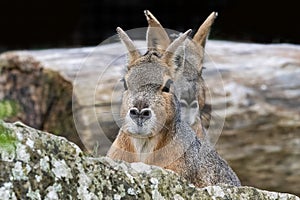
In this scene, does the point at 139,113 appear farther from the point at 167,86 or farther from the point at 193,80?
the point at 193,80

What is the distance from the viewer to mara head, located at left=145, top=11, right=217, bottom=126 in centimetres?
614

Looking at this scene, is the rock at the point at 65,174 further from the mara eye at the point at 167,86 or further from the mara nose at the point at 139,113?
the mara eye at the point at 167,86

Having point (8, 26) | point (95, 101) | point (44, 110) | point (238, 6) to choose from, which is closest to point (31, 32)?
point (8, 26)

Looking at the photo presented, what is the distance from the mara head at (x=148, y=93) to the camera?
180 inches

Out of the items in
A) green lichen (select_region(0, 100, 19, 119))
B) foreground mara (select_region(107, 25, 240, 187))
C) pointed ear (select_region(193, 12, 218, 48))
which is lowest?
green lichen (select_region(0, 100, 19, 119))

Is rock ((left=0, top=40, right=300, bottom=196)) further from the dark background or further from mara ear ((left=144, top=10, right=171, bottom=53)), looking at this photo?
the dark background

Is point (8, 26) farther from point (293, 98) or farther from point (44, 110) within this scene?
point (293, 98)

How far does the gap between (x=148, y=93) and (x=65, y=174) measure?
1.45m

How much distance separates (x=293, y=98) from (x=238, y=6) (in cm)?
393

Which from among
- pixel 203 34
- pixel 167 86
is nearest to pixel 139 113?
pixel 167 86

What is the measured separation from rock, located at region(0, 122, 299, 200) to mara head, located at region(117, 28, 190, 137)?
893 mm

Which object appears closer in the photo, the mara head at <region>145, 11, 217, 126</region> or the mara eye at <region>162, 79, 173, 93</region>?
the mara eye at <region>162, 79, 173, 93</region>

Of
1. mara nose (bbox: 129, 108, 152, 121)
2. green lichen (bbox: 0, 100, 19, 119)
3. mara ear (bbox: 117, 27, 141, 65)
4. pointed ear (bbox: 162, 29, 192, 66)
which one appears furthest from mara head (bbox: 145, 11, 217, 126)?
green lichen (bbox: 0, 100, 19, 119)

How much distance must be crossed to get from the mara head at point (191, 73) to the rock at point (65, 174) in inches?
66.1
